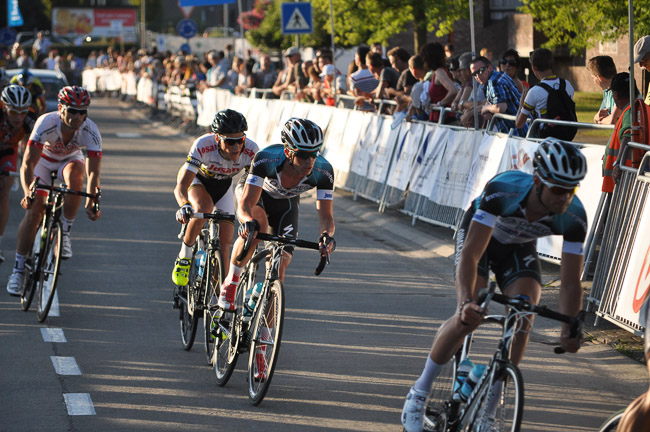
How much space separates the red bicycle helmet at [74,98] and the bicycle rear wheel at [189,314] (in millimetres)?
1872

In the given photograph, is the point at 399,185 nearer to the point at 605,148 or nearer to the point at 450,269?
the point at 450,269

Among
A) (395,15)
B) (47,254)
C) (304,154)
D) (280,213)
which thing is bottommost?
(47,254)

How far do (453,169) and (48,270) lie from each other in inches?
224

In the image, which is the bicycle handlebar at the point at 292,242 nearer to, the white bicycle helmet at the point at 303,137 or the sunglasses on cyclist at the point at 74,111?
the white bicycle helmet at the point at 303,137

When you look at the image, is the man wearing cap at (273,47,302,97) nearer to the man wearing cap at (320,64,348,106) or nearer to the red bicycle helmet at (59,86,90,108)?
A: the man wearing cap at (320,64,348,106)

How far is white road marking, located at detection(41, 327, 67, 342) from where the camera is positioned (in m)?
8.82

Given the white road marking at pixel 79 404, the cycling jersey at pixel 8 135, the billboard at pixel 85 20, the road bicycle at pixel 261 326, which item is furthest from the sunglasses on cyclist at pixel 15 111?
the billboard at pixel 85 20

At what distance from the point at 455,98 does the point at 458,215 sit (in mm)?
1686

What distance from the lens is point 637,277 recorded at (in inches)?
330

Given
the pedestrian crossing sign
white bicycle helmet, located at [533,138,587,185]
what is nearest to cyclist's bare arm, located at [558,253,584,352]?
white bicycle helmet, located at [533,138,587,185]

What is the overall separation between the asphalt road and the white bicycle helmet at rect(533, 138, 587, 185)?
205 centimetres

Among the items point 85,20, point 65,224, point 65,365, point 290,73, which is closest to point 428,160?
point 65,224

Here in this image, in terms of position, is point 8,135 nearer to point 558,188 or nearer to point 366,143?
point 558,188

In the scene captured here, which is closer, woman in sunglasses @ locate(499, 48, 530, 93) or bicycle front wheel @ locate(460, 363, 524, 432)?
bicycle front wheel @ locate(460, 363, 524, 432)
